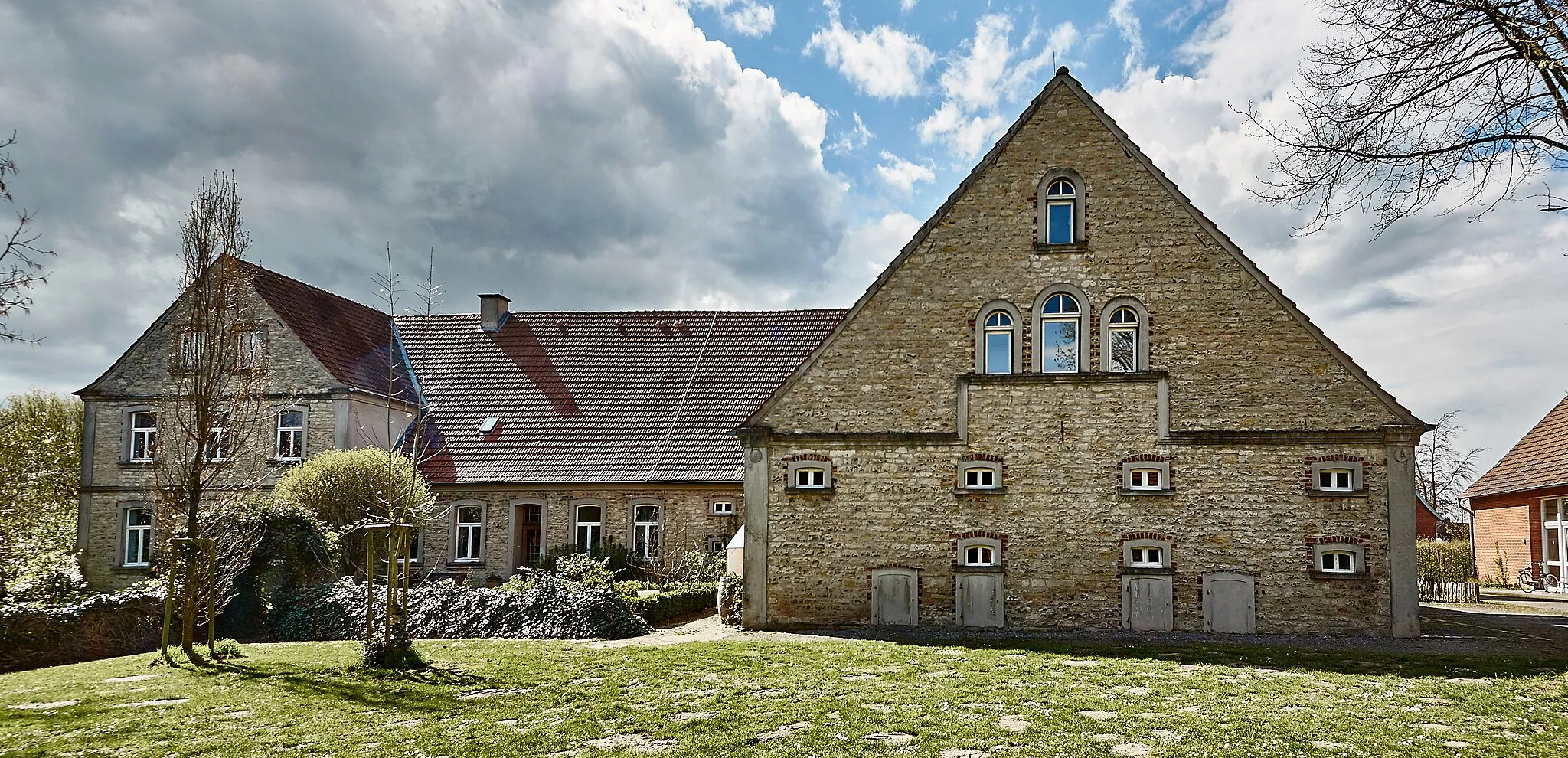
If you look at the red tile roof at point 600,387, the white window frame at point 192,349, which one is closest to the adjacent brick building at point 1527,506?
the red tile roof at point 600,387

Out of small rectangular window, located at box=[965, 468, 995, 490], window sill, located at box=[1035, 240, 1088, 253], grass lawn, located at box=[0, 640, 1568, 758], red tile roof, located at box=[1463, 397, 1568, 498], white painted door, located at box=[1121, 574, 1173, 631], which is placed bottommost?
grass lawn, located at box=[0, 640, 1568, 758]

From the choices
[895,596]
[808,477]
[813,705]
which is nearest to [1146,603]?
[895,596]

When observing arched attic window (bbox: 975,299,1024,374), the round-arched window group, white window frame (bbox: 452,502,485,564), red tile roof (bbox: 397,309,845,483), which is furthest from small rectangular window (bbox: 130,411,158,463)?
the round-arched window group

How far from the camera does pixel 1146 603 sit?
17.0m

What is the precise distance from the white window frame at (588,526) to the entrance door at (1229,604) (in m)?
13.5

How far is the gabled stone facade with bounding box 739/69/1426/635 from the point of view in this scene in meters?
16.6

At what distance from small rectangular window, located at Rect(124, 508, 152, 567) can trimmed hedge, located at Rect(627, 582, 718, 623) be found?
13626mm

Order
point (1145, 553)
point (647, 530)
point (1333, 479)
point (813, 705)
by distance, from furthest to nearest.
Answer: point (647, 530) < point (1145, 553) < point (1333, 479) < point (813, 705)

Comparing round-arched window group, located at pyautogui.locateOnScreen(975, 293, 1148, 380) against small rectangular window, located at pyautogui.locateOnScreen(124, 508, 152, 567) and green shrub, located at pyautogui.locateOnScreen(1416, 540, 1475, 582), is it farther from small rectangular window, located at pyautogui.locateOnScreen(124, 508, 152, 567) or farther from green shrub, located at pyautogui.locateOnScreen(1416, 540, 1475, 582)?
small rectangular window, located at pyautogui.locateOnScreen(124, 508, 152, 567)

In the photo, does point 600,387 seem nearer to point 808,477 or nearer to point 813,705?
point 808,477

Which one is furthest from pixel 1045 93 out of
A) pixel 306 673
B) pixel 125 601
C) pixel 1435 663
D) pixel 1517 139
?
pixel 125 601

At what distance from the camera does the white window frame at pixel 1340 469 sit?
16.6 meters

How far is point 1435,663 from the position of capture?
13266 mm

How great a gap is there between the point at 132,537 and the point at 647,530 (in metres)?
12.9
